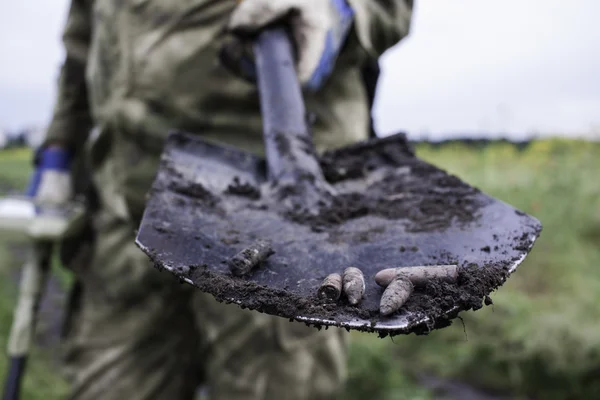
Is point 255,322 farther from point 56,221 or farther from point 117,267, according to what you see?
point 56,221

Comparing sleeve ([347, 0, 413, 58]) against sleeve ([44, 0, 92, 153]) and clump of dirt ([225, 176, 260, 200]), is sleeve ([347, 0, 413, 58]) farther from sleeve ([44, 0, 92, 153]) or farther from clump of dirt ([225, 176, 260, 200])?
sleeve ([44, 0, 92, 153])

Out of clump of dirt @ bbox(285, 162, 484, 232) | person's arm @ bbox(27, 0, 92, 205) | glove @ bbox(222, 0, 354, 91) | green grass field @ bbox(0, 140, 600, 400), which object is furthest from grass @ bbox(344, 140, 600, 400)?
person's arm @ bbox(27, 0, 92, 205)

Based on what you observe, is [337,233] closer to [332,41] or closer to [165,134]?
[332,41]

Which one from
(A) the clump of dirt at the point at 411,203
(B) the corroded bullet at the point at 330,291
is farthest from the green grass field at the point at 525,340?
(B) the corroded bullet at the point at 330,291

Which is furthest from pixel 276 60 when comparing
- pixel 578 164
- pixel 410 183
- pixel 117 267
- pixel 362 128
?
pixel 578 164

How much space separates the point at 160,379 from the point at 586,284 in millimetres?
2551

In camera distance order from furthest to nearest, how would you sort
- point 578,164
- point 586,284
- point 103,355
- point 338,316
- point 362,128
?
point 578,164 → point 586,284 → point 103,355 → point 362,128 → point 338,316

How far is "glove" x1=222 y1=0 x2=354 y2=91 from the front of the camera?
4.29ft

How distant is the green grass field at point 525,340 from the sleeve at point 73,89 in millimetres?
1038

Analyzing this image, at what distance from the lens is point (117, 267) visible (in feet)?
6.26

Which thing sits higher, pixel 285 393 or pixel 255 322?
pixel 255 322

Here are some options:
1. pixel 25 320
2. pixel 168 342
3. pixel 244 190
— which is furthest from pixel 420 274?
pixel 25 320

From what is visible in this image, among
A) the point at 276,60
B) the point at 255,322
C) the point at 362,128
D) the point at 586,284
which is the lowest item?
the point at 586,284

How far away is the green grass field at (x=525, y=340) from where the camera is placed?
2.59 m
